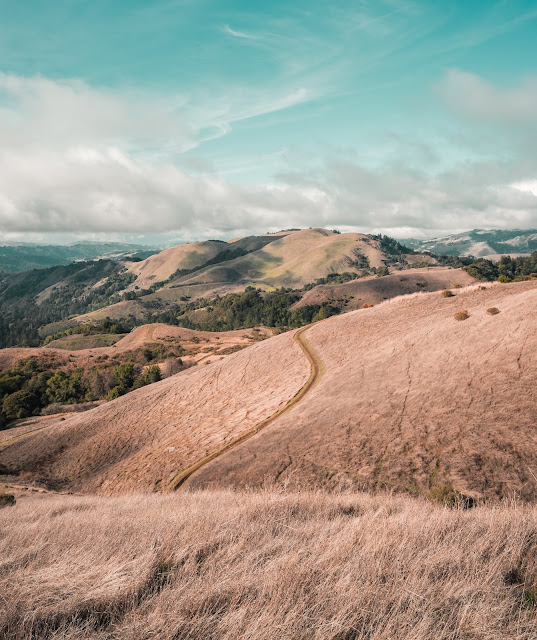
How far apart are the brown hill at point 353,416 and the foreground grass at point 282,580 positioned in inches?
418

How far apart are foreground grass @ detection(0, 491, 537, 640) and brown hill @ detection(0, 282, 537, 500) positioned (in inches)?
418

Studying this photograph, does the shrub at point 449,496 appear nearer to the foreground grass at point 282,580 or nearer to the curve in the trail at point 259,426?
the foreground grass at point 282,580

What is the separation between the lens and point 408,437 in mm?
→ 20828

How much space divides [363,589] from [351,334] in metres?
39.5

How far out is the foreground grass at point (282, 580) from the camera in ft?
16.3

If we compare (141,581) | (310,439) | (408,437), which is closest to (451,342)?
(408,437)

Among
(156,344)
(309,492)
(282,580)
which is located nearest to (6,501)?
(309,492)

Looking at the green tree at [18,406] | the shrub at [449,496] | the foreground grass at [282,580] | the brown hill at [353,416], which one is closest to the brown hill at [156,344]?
the green tree at [18,406]

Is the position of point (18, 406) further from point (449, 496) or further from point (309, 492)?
point (449, 496)

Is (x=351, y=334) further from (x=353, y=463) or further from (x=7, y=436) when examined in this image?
(x=7, y=436)

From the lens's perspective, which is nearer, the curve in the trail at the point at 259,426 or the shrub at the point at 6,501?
the shrub at the point at 6,501

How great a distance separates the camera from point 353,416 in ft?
81.4

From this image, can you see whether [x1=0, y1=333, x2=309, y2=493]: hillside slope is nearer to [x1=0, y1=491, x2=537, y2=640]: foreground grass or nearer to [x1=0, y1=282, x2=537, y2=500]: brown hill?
[x1=0, y1=282, x2=537, y2=500]: brown hill

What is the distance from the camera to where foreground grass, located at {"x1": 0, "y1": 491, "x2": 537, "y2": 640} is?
16.3 ft
